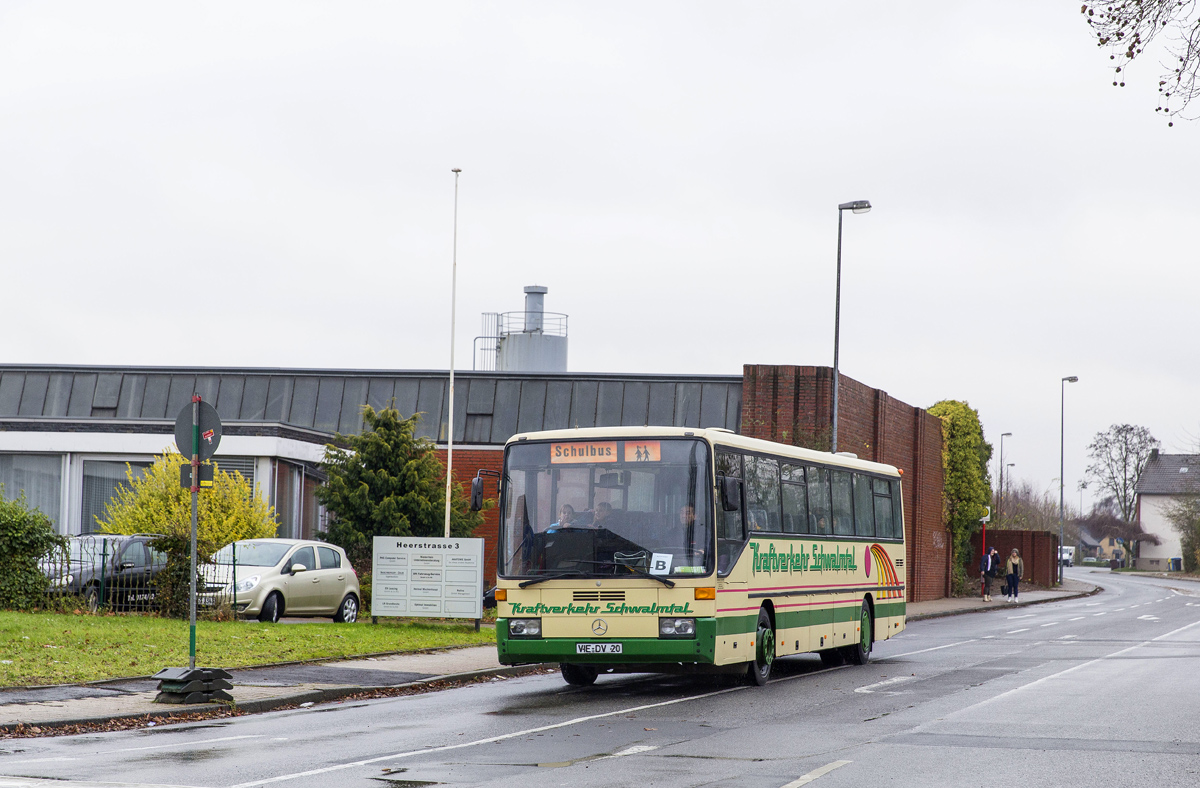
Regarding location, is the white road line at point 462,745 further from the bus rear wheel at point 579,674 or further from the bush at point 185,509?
Answer: the bush at point 185,509

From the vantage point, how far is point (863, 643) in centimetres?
2050

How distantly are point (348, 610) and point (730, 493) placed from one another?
11282 mm

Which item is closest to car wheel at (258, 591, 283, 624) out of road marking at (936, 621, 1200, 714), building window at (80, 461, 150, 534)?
road marking at (936, 621, 1200, 714)

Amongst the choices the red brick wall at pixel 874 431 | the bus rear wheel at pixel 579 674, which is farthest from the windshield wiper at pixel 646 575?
the red brick wall at pixel 874 431

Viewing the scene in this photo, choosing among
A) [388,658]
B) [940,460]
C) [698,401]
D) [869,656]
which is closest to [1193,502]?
[940,460]

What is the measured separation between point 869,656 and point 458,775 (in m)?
13.1

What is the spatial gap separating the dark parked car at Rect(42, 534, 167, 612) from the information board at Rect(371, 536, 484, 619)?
12.0ft

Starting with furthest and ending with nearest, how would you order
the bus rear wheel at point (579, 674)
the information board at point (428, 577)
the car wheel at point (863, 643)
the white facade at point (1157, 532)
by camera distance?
the white facade at point (1157, 532) → the information board at point (428, 577) → the car wheel at point (863, 643) → the bus rear wheel at point (579, 674)

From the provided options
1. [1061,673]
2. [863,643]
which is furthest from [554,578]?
[1061,673]

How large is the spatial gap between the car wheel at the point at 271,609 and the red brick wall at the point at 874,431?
1592cm

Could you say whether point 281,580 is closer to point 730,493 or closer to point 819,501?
point 819,501

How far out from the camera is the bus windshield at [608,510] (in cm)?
1489

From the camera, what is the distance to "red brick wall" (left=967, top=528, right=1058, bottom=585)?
199 feet

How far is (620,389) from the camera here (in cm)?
4175
